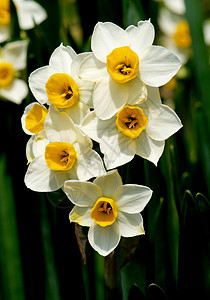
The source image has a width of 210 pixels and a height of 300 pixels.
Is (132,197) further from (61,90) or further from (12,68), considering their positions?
(12,68)

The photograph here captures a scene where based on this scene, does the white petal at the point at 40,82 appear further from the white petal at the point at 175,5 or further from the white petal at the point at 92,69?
the white petal at the point at 175,5

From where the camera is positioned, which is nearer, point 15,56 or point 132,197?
point 132,197

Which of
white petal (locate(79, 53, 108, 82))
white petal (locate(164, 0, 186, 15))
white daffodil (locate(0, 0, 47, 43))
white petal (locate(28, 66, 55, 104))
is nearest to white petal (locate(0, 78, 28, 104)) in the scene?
white daffodil (locate(0, 0, 47, 43))

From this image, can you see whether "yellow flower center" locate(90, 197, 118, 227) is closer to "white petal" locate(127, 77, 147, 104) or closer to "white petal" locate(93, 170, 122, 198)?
"white petal" locate(93, 170, 122, 198)

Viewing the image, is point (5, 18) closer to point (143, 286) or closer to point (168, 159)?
point (168, 159)

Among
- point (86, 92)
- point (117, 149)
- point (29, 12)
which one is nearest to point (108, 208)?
point (117, 149)

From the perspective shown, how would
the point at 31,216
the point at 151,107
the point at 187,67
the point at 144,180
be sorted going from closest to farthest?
the point at 151,107
the point at 144,180
the point at 31,216
the point at 187,67

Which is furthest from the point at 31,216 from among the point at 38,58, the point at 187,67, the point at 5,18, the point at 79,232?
the point at 187,67
